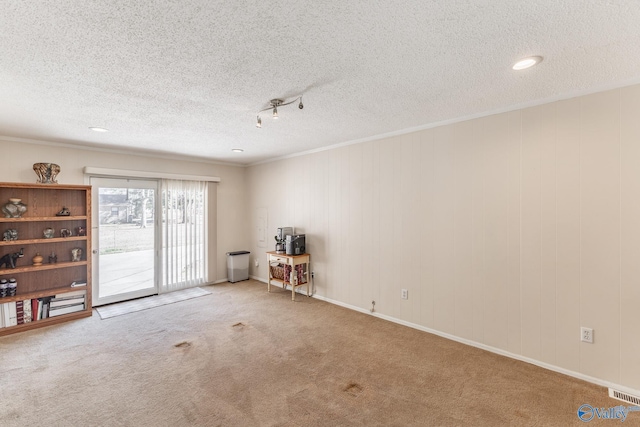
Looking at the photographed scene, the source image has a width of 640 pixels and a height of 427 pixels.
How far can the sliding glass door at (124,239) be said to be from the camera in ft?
15.0

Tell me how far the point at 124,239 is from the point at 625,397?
6394 millimetres

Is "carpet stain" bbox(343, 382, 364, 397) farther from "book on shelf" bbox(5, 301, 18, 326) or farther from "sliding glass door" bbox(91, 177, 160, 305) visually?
"book on shelf" bbox(5, 301, 18, 326)

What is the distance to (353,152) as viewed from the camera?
4.27 m

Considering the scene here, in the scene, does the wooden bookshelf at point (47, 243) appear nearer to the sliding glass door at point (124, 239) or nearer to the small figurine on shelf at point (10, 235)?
the small figurine on shelf at point (10, 235)

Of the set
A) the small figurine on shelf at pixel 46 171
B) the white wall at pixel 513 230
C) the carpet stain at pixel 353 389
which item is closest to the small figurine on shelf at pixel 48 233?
the small figurine on shelf at pixel 46 171

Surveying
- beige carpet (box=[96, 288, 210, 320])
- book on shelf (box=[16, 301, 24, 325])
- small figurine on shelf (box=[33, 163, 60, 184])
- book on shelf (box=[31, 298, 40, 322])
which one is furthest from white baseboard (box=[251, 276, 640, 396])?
small figurine on shelf (box=[33, 163, 60, 184])

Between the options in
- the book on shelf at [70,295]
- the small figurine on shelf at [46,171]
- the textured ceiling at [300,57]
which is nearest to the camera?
the textured ceiling at [300,57]

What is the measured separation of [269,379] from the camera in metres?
2.54

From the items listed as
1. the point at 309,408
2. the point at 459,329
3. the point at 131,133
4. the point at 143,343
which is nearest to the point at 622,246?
the point at 459,329

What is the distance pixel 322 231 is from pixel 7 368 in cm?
387

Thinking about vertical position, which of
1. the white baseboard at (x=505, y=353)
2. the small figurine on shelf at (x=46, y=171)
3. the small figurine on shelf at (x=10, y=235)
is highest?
the small figurine on shelf at (x=46, y=171)

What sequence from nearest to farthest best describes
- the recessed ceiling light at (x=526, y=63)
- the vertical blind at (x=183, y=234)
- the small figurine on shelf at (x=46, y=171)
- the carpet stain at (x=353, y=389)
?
the recessed ceiling light at (x=526, y=63), the carpet stain at (x=353, y=389), the small figurine on shelf at (x=46, y=171), the vertical blind at (x=183, y=234)

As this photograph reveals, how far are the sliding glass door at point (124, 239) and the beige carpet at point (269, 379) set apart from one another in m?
1.01

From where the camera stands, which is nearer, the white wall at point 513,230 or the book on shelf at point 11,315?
the white wall at point 513,230
